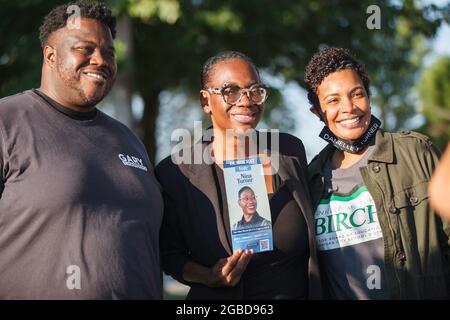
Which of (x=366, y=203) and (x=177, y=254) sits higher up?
(x=366, y=203)

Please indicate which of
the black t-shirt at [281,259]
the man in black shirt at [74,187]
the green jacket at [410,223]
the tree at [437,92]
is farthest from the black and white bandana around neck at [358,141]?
the tree at [437,92]

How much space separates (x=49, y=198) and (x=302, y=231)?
1454 millimetres

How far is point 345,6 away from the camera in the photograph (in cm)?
1116

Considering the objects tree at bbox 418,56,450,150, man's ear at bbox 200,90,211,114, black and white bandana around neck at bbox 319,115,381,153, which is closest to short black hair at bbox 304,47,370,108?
black and white bandana around neck at bbox 319,115,381,153

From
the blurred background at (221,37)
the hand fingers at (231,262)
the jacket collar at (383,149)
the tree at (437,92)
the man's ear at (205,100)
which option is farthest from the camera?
the tree at (437,92)

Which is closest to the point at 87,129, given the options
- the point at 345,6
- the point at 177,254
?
the point at 177,254

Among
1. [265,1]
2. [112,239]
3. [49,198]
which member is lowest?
[112,239]

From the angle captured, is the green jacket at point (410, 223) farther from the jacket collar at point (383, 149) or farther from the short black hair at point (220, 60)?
the short black hair at point (220, 60)

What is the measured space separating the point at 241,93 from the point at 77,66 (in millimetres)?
967

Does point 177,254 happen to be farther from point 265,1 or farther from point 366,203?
point 265,1

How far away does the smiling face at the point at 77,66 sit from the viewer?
355 cm

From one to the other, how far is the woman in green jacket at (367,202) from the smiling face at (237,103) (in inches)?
18.2

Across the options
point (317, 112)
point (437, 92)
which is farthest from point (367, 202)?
point (437, 92)

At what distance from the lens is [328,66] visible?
406 centimetres
